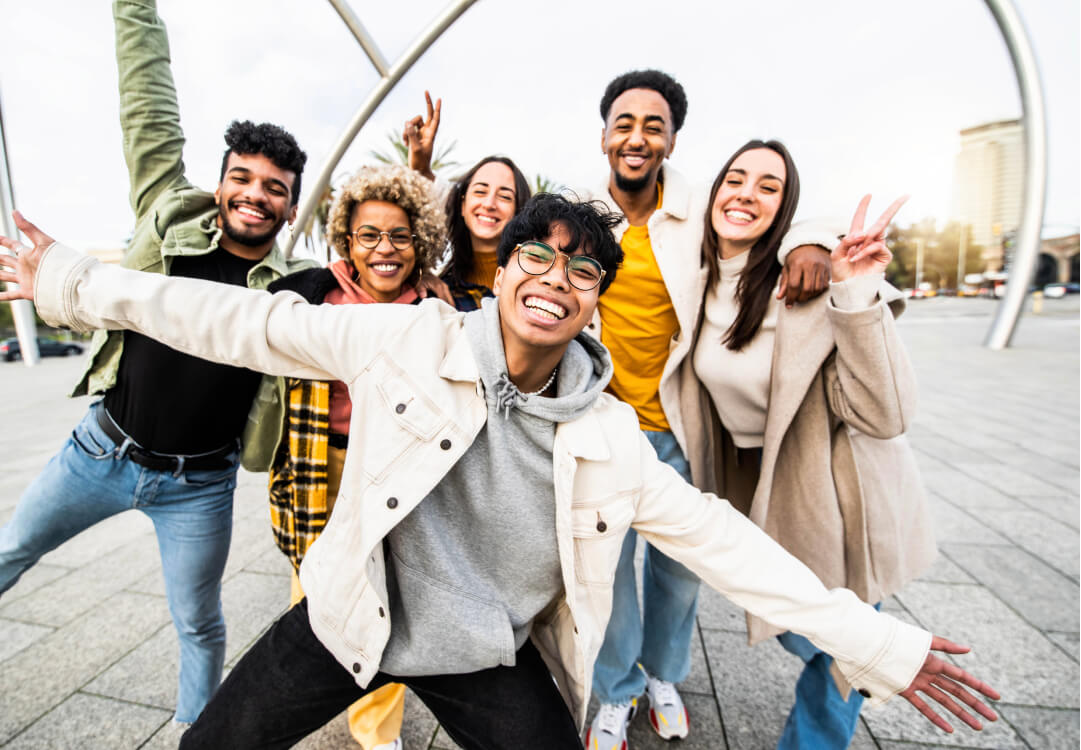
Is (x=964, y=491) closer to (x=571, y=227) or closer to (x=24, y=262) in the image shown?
(x=571, y=227)

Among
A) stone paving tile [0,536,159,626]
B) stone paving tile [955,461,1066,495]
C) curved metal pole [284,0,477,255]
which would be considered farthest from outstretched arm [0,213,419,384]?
curved metal pole [284,0,477,255]

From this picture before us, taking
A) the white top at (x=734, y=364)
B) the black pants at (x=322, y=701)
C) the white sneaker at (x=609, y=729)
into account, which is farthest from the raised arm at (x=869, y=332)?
the white sneaker at (x=609, y=729)

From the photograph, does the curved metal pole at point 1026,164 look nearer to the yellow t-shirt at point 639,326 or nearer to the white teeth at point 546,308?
the yellow t-shirt at point 639,326

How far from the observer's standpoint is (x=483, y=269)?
114 inches

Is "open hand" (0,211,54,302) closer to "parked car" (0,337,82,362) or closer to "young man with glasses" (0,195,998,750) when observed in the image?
"young man with glasses" (0,195,998,750)

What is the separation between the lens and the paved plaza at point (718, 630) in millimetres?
2430

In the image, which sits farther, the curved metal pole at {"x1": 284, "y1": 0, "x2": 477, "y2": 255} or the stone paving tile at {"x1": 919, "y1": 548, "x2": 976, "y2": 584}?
the curved metal pole at {"x1": 284, "y1": 0, "x2": 477, "y2": 255}

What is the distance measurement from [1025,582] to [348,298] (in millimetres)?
4825

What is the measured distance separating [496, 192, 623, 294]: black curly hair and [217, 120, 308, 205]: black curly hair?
4.08 feet

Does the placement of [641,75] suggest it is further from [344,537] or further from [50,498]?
[50,498]

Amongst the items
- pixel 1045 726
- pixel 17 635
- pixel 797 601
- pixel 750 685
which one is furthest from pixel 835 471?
pixel 17 635

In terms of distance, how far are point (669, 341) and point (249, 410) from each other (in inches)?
75.6

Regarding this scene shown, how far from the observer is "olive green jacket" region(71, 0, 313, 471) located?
7.11 feet

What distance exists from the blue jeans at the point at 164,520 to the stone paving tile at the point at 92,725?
188 mm
